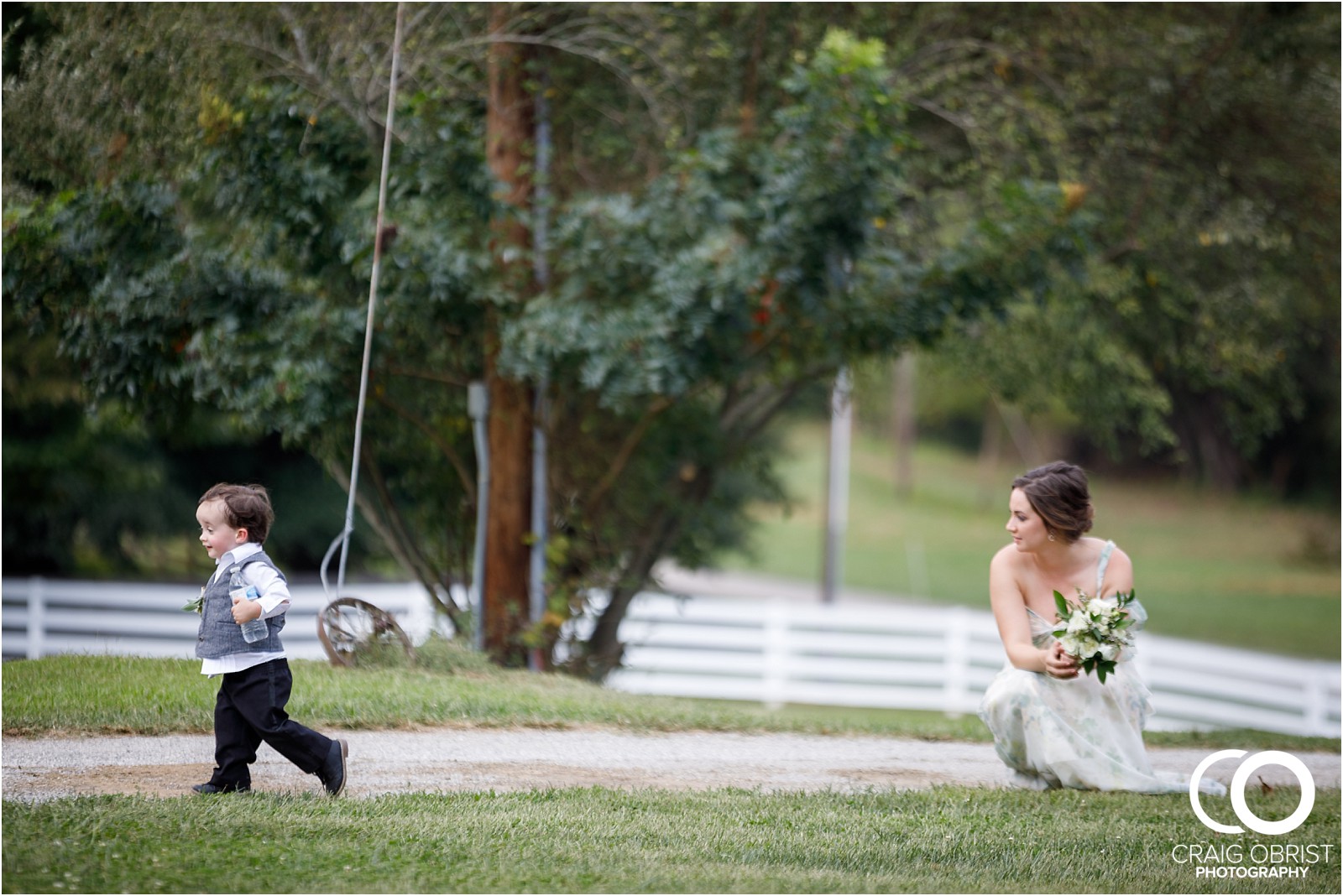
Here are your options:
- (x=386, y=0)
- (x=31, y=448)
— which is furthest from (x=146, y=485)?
(x=386, y=0)

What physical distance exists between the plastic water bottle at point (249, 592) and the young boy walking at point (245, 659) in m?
0.01

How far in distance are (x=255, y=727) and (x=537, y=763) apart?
1593 mm

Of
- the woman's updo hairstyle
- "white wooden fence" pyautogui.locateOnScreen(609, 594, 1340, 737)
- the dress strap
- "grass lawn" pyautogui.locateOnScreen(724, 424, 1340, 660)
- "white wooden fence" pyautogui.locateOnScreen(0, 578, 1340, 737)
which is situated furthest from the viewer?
"grass lawn" pyautogui.locateOnScreen(724, 424, 1340, 660)

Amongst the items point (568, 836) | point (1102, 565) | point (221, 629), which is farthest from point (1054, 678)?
point (221, 629)

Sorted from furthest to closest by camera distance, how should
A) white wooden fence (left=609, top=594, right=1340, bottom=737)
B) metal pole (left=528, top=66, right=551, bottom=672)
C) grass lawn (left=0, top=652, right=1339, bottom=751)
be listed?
1. white wooden fence (left=609, top=594, right=1340, bottom=737)
2. metal pole (left=528, top=66, right=551, bottom=672)
3. grass lawn (left=0, top=652, right=1339, bottom=751)

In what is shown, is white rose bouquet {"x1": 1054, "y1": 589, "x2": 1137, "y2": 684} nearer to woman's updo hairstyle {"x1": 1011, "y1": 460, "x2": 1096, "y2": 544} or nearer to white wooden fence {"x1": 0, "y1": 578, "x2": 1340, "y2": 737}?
woman's updo hairstyle {"x1": 1011, "y1": 460, "x2": 1096, "y2": 544}

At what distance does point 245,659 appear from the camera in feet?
16.2

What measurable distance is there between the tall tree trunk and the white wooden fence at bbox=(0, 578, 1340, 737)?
2910 mm

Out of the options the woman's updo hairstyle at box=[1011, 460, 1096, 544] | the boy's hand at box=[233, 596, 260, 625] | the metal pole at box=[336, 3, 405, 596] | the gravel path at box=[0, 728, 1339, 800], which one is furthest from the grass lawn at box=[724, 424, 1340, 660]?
the boy's hand at box=[233, 596, 260, 625]

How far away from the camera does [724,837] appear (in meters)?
4.88

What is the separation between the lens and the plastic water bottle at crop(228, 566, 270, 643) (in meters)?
4.89

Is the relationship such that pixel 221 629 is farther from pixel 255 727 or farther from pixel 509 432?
pixel 509 432

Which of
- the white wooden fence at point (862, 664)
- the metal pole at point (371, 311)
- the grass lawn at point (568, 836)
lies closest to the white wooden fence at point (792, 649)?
the white wooden fence at point (862, 664)

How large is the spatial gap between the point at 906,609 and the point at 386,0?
24.8 meters
